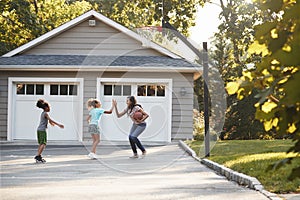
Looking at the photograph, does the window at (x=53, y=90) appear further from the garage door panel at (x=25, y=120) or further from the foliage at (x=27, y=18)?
the foliage at (x=27, y=18)

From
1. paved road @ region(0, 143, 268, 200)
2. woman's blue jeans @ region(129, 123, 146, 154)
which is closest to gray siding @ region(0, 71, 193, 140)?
paved road @ region(0, 143, 268, 200)

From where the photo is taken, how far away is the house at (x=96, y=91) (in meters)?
23.0

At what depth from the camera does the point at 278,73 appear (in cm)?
291

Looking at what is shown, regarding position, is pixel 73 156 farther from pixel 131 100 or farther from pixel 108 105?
pixel 108 105

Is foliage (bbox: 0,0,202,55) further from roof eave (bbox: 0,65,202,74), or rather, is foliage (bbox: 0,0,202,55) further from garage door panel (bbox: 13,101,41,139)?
roof eave (bbox: 0,65,202,74)

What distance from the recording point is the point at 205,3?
3741 centimetres

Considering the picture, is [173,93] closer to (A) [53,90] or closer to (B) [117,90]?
(B) [117,90]

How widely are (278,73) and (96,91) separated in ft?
67.2

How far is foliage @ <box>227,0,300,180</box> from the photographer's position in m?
2.64

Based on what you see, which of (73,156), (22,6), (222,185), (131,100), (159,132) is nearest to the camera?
(222,185)

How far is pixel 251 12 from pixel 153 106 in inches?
549

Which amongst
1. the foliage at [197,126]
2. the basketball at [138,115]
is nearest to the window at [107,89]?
the foliage at [197,126]

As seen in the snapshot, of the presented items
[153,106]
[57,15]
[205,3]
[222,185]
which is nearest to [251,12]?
[205,3]

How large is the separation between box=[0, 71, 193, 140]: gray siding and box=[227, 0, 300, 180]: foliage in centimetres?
1981
